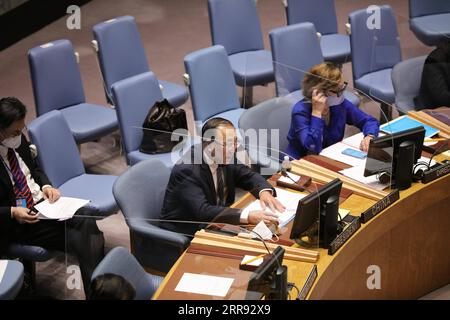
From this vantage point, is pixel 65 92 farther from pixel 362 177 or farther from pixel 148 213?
pixel 362 177

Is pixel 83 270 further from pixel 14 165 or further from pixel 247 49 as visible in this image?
pixel 247 49

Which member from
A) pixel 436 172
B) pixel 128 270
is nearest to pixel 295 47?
pixel 436 172

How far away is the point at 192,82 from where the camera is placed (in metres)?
5.68

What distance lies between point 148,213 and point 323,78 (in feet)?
4.23

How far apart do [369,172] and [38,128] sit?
191 cm

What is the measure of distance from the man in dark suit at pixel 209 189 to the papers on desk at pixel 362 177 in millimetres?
514

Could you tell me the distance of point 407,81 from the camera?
5.90 m

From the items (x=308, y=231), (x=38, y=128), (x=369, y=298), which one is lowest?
(x=369, y=298)

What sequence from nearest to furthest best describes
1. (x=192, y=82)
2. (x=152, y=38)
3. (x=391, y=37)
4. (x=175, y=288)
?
1. (x=175, y=288)
2. (x=192, y=82)
3. (x=391, y=37)
4. (x=152, y=38)

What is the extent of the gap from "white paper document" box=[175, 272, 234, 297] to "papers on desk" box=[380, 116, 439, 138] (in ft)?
6.42

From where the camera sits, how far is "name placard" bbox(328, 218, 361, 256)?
3908 millimetres

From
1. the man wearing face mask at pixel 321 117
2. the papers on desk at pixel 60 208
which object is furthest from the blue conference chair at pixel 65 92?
the man wearing face mask at pixel 321 117

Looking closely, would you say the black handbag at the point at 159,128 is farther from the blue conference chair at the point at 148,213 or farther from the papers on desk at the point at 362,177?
the papers on desk at the point at 362,177
